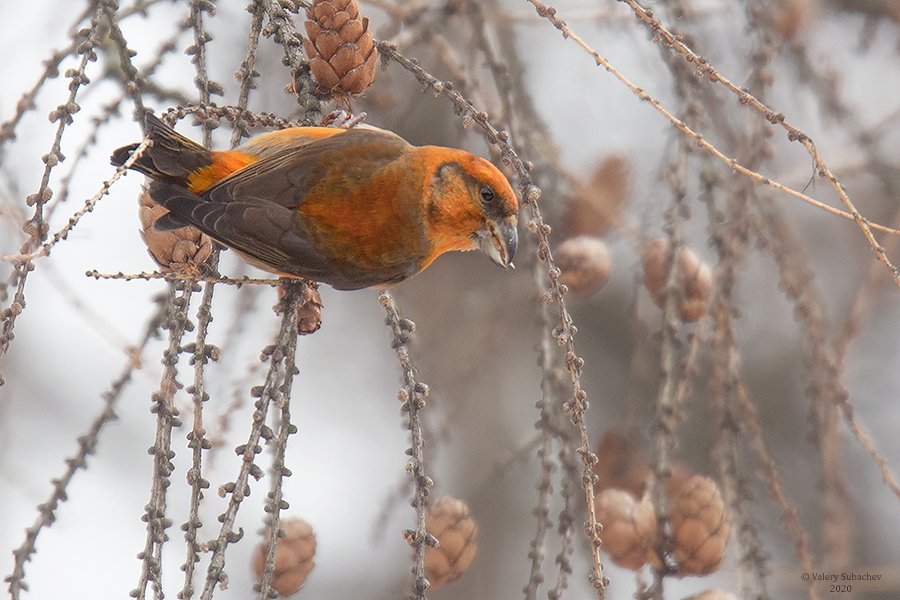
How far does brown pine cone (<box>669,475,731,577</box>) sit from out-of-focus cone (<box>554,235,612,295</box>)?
749 mm

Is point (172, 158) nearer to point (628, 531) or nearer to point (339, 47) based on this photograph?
point (339, 47)

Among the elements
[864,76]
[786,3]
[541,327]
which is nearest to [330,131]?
[541,327]

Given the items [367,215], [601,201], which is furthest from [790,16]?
[367,215]

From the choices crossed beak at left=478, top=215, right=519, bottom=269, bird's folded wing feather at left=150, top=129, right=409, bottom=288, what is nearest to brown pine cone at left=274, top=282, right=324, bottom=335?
bird's folded wing feather at left=150, top=129, right=409, bottom=288

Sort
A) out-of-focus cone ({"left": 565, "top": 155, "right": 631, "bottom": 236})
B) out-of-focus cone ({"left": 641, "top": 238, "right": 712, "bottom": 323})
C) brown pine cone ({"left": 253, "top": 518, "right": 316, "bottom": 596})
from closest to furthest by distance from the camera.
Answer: brown pine cone ({"left": 253, "top": 518, "right": 316, "bottom": 596}), out-of-focus cone ({"left": 641, "top": 238, "right": 712, "bottom": 323}), out-of-focus cone ({"left": 565, "top": 155, "right": 631, "bottom": 236})

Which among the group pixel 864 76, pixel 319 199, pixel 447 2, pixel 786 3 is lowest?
pixel 319 199

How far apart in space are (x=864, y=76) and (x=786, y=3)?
1193 millimetres

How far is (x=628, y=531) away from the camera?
6.74ft

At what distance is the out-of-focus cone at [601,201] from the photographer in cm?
274

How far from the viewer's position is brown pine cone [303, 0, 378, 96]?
192 cm

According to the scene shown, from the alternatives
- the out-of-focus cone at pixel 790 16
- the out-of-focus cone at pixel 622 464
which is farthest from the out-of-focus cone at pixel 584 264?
the out-of-focus cone at pixel 790 16

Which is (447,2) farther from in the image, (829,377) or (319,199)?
(829,377)

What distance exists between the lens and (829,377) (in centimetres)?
204

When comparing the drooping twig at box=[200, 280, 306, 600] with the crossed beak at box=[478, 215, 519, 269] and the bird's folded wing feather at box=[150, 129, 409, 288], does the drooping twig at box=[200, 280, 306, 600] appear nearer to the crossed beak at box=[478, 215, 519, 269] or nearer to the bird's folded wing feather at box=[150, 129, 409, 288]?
the bird's folded wing feather at box=[150, 129, 409, 288]
